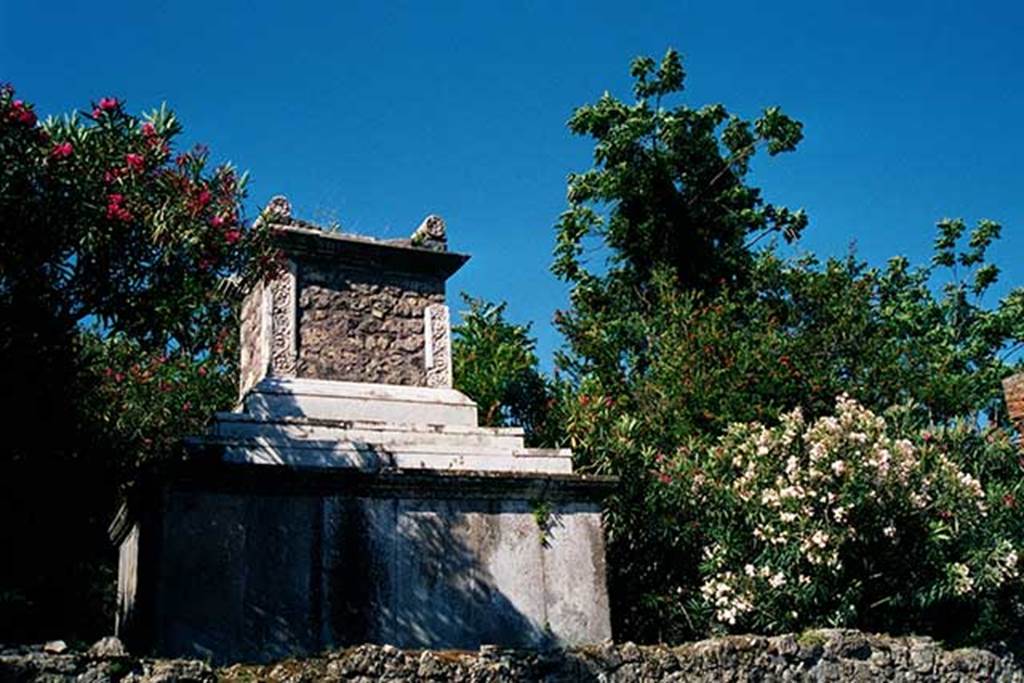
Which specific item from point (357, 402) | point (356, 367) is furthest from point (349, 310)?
point (357, 402)

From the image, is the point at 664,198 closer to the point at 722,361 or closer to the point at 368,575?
the point at 722,361

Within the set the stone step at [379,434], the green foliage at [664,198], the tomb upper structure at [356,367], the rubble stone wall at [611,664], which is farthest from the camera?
the green foliage at [664,198]

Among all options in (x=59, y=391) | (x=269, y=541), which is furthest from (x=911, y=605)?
(x=59, y=391)

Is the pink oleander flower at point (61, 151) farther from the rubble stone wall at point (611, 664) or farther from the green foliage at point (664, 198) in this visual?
the green foliage at point (664, 198)

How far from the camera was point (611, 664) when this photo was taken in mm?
6953

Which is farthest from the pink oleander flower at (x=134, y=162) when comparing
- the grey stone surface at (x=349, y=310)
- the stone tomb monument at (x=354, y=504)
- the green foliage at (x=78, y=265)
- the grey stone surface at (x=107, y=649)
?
the grey stone surface at (x=107, y=649)

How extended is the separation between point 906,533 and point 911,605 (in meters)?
0.69

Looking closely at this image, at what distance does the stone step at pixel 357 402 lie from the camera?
34.3ft

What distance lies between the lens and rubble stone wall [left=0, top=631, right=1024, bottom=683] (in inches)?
214

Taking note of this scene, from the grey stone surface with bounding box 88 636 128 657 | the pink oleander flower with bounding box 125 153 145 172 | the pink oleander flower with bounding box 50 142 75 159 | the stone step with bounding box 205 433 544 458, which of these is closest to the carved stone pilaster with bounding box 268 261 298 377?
the stone step with bounding box 205 433 544 458

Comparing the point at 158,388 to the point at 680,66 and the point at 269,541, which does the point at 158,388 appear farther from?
the point at 680,66

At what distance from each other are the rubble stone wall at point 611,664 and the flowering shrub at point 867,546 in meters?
1.48

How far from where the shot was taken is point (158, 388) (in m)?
15.5

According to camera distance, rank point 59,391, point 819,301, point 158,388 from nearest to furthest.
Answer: point 59,391 < point 158,388 < point 819,301
